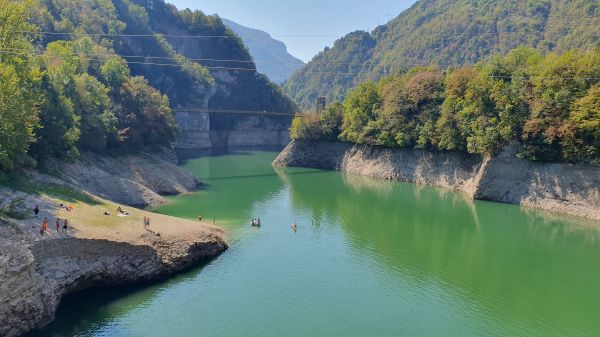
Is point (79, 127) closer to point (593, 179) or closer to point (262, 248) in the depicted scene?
point (262, 248)

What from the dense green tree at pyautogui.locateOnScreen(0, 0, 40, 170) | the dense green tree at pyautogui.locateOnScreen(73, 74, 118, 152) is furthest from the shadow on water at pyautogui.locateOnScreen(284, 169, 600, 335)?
the dense green tree at pyautogui.locateOnScreen(0, 0, 40, 170)

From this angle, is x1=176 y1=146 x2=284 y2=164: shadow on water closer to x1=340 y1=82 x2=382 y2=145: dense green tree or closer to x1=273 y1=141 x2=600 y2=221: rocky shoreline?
x1=340 y1=82 x2=382 y2=145: dense green tree

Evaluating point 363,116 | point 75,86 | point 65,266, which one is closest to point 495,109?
point 363,116

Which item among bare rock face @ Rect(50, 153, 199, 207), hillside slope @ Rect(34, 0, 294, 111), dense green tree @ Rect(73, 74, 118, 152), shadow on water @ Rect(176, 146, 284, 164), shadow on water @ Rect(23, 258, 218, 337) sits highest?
hillside slope @ Rect(34, 0, 294, 111)

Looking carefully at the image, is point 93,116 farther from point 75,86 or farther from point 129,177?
point 129,177

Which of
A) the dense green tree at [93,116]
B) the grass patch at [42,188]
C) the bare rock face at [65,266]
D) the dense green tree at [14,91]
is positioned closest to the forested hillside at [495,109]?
the bare rock face at [65,266]

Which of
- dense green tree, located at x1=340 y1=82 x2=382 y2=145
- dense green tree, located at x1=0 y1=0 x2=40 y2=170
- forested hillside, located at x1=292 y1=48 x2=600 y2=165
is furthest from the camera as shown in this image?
dense green tree, located at x1=340 y1=82 x2=382 y2=145
